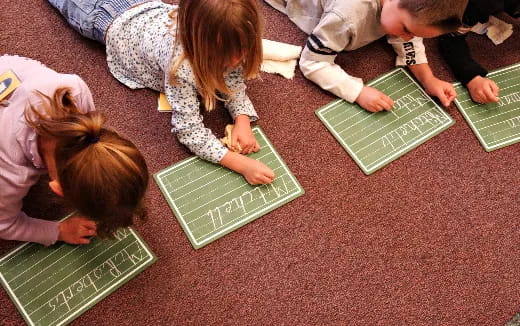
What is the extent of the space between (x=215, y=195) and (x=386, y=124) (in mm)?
473

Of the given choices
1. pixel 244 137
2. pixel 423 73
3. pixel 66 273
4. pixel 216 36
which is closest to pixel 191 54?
pixel 216 36

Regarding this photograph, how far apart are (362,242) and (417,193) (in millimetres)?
192

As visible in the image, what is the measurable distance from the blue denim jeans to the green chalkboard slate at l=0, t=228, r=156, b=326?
523mm

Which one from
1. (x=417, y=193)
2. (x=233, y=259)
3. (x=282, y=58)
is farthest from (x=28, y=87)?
(x=417, y=193)

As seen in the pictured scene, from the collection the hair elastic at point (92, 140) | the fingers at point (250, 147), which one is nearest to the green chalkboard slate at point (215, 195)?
the fingers at point (250, 147)

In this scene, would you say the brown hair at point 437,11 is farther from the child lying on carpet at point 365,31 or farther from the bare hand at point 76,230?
the bare hand at point 76,230

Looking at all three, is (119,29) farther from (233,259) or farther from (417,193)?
(417,193)

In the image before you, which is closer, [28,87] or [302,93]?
[28,87]

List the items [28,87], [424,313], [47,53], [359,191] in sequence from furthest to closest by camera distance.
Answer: [47,53], [359,191], [424,313], [28,87]

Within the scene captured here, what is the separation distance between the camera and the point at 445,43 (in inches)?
49.1

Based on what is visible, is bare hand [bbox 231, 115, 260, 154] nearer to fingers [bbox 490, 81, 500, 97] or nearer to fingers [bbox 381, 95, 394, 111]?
fingers [bbox 381, 95, 394, 111]

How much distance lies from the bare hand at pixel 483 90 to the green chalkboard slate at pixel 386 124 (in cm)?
10

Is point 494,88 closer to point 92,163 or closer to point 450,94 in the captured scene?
point 450,94

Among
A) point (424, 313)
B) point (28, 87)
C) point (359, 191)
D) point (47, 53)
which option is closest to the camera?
point (28, 87)
